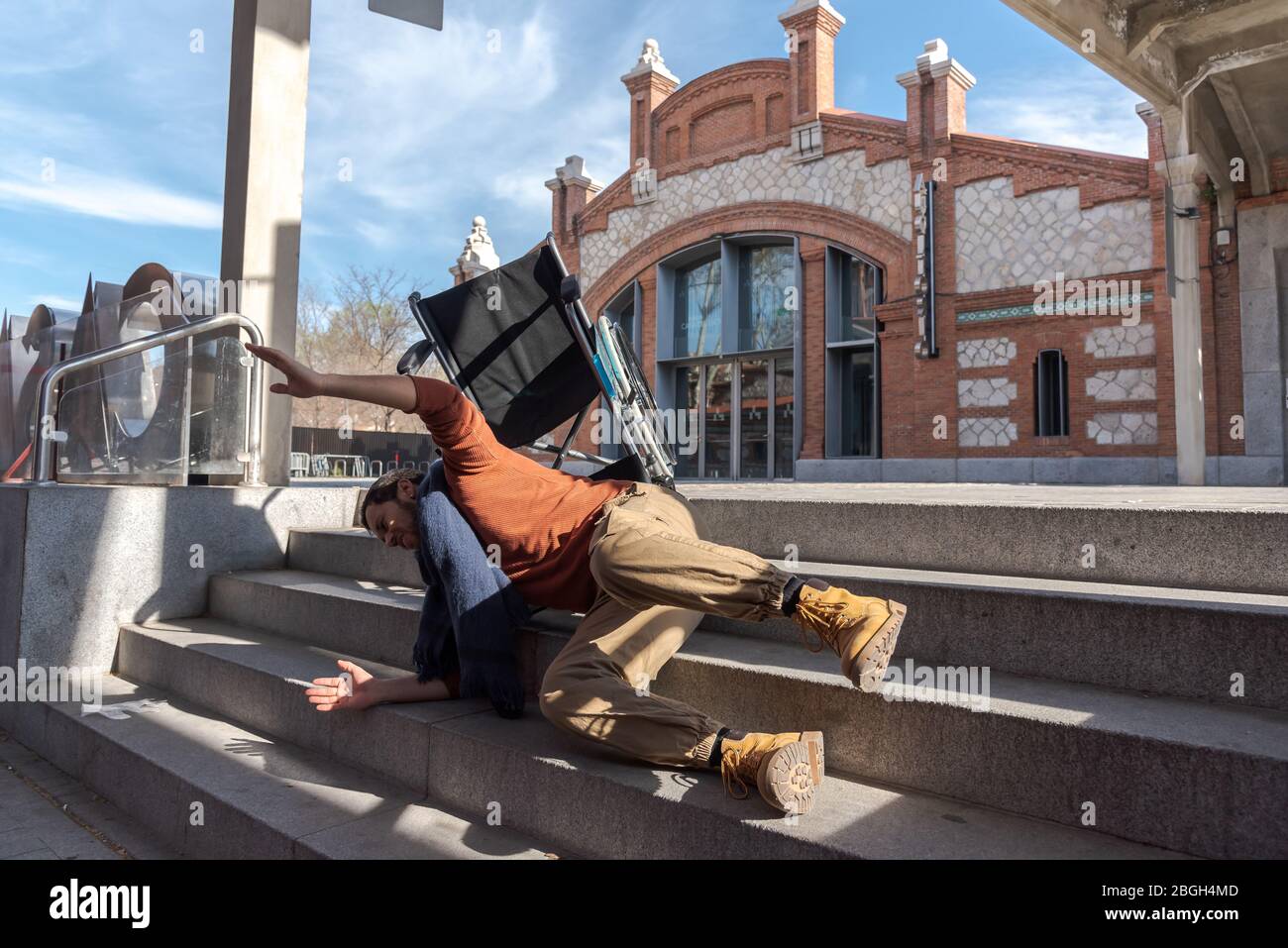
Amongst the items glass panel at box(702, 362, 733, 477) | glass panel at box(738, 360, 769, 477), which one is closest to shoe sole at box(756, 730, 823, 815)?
glass panel at box(738, 360, 769, 477)

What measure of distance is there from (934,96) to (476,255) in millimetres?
12046

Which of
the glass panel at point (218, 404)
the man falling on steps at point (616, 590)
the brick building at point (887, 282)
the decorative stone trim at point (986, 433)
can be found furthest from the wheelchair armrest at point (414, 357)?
the decorative stone trim at point (986, 433)

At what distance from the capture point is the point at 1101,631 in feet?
7.14

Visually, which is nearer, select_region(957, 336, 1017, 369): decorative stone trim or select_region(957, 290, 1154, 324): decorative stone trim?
select_region(957, 290, 1154, 324): decorative stone trim

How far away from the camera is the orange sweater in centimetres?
263

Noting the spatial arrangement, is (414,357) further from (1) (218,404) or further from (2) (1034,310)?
(2) (1034,310)

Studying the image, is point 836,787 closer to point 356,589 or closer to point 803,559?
point 803,559

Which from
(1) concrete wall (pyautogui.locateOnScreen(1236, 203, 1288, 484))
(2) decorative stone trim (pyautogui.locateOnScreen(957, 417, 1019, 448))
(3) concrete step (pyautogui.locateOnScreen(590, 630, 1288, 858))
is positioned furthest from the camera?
(2) decorative stone trim (pyautogui.locateOnScreen(957, 417, 1019, 448))

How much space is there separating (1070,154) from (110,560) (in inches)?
539

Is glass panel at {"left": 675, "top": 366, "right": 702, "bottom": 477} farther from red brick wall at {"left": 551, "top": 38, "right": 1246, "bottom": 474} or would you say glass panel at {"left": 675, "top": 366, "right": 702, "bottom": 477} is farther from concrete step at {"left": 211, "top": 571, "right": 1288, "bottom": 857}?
concrete step at {"left": 211, "top": 571, "right": 1288, "bottom": 857}

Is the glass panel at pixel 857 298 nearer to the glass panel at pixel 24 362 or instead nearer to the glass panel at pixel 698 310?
the glass panel at pixel 698 310

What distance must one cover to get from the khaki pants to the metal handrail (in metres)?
3.66
